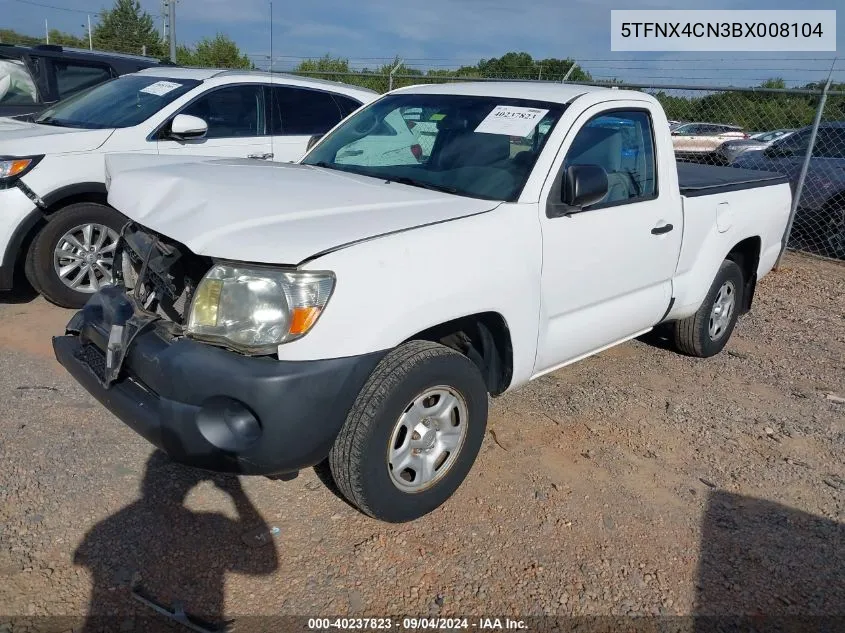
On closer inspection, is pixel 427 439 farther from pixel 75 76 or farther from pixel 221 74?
pixel 75 76

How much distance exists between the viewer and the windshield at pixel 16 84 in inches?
272

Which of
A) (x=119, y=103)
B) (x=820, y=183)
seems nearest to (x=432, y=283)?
(x=119, y=103)

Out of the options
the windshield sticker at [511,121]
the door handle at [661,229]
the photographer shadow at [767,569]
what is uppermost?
the windshield sticker at [511,121]

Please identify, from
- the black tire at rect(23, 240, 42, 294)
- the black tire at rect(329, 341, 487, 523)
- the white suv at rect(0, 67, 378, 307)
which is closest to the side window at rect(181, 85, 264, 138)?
the white suv at rect(0, 67, 378, 307)

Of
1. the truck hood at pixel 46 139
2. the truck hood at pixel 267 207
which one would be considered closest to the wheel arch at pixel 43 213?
the truck hood at pixel 46 139

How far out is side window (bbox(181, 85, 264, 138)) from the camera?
18.6ft

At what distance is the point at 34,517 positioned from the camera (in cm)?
285

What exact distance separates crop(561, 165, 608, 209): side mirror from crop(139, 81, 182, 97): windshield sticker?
3780 millimetres

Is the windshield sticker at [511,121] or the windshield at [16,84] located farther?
the windshield at [16,84]

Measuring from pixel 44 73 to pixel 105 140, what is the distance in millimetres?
2545

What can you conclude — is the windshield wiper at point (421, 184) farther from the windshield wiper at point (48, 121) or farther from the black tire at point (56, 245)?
the windshield wiper at point (48, 121)

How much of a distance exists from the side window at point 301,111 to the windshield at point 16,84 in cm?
269

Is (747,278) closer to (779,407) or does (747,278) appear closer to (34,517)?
(779,407)

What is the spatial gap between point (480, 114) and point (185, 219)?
167 cm
